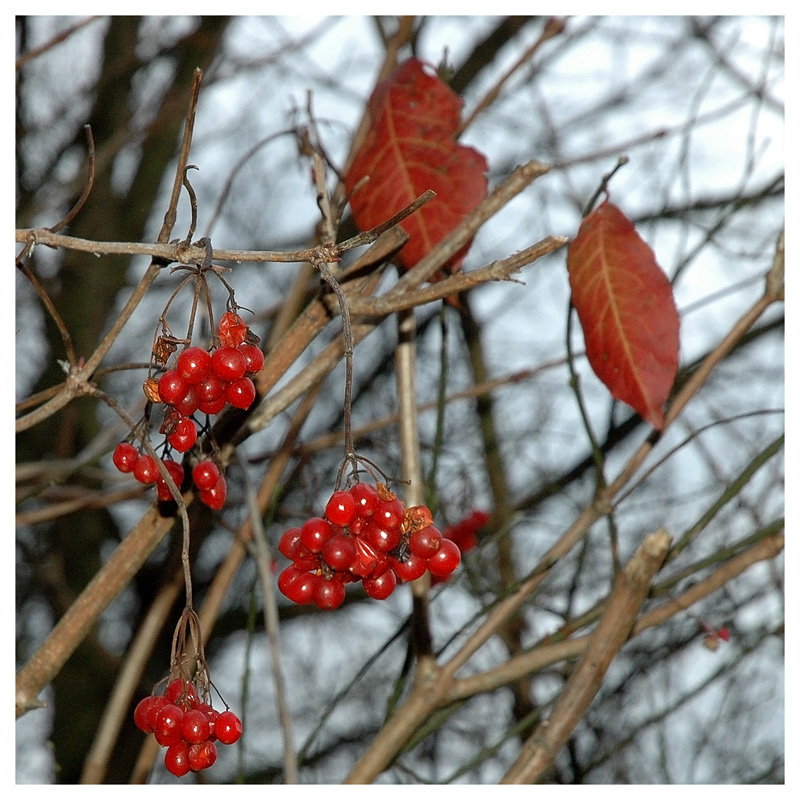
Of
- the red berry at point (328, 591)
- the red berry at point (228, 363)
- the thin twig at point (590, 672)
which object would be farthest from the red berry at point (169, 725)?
the thin twig at point (590, 672)

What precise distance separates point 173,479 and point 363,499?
0.57 ft

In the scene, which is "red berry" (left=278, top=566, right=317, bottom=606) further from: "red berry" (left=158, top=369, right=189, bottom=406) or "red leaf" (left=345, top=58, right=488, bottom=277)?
"red leaf" (left=345, top=58, right=488, bottom=277)

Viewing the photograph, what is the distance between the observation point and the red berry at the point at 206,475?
621mm

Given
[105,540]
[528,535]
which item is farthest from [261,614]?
[528,535]

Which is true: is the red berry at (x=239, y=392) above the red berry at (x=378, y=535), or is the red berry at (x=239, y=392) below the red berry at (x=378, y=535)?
above

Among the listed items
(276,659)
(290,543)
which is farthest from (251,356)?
(276,659)

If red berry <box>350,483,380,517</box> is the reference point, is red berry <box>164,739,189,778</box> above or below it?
below

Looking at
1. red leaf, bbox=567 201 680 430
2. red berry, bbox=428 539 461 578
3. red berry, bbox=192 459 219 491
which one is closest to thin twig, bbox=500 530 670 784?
red leaf, bbox=567 201 680 430

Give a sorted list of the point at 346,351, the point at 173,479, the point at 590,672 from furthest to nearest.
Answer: the point at 590,672, the point at 173,479, the point at 346,351

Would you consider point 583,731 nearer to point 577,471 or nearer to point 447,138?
point 577,471

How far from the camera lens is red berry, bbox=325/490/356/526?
1.59 ft

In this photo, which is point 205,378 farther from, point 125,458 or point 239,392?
point 125,458

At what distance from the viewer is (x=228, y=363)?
0.50m

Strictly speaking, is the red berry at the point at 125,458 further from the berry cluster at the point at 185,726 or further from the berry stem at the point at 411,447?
the berry stem at the point at 411,447
